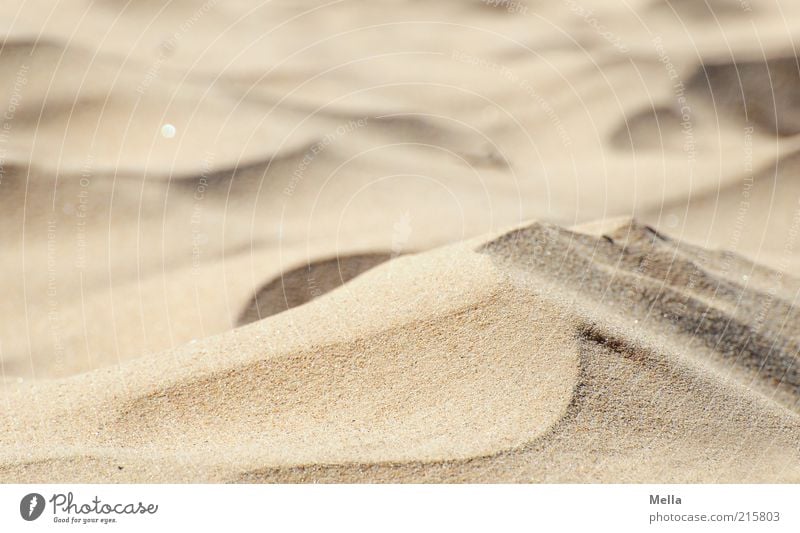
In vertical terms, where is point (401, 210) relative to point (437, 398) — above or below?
above

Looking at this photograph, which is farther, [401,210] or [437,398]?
[401,210]

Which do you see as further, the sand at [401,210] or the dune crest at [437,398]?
the sand at [401,210]

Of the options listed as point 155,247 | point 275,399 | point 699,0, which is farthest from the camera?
point 699,0

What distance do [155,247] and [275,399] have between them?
0.79 metres

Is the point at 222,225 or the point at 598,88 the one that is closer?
the point at 222,225

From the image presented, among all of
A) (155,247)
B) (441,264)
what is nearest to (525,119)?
(441,264)

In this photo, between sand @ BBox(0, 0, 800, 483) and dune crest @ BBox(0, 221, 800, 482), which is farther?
sand @ BBox(0, 0, 800, 483)

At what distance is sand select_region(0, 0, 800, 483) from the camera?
177 centimetres

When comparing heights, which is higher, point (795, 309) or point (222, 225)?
point (222, 225)

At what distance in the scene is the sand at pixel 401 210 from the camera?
1.77 m

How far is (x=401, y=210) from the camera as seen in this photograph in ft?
7.71

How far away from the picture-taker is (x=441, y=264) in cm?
202
